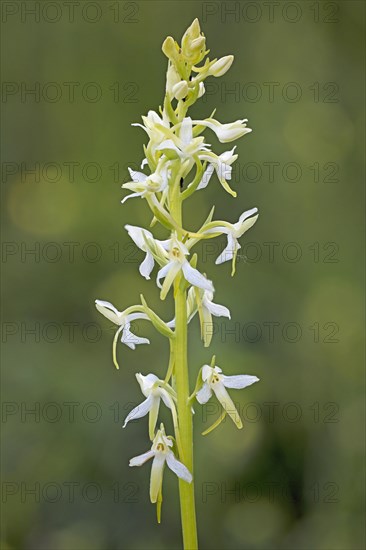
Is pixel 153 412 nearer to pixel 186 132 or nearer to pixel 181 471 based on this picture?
pixel 181 471

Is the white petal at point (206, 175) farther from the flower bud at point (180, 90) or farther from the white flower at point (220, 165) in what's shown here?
the flower bud at point (180, 90)

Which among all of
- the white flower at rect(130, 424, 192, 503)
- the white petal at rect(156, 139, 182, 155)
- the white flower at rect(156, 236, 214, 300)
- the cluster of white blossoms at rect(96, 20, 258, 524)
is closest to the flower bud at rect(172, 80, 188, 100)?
the cluster of white blossoms at rect(96, 20, 258, 524)

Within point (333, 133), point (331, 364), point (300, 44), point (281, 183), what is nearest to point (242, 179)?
point (281, 183)

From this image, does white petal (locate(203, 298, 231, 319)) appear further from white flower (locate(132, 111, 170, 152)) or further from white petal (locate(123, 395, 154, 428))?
white flower (locate(132, 111, 170, 152))

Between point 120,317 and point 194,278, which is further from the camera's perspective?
point 120,317

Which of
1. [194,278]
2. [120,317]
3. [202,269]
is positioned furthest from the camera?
[202,269]

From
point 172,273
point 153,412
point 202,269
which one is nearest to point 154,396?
point 153,412

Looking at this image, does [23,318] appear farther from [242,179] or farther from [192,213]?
[242,179]


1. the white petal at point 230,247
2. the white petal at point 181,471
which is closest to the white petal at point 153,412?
the white petal at point 181,471
